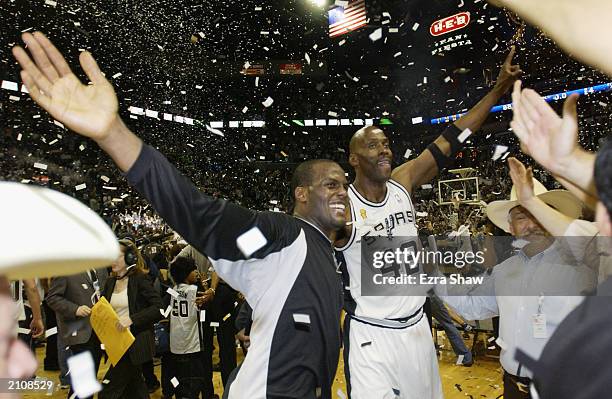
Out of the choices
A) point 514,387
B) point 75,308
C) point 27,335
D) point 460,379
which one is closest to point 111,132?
point 514,387

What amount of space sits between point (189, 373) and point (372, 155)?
3221mm

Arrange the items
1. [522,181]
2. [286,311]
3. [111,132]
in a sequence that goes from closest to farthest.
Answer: [111,132]
[286,311]
[522,181]

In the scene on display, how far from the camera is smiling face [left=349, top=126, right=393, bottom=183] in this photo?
3.54 m

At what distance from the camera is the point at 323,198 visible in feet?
8.68

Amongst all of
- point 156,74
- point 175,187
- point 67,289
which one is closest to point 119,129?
point 175,187

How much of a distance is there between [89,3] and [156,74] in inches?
239

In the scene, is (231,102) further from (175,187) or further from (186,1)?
(175,187)

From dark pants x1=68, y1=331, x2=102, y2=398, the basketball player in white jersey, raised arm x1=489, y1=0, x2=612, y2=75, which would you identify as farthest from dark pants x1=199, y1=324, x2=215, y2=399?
raised arm x1=489, y1=0, x2=612, y2=75

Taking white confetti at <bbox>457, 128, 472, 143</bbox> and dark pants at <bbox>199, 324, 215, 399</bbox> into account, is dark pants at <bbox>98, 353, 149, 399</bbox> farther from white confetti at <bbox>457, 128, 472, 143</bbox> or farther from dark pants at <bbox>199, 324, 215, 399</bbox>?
white confetti at <bbox>457, 128, 472, 143</bbox>

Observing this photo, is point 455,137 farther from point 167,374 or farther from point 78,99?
point 167,374

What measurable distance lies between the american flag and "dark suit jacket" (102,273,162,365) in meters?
10.6

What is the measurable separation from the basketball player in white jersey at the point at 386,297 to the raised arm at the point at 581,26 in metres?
2.18

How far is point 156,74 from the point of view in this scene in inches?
765

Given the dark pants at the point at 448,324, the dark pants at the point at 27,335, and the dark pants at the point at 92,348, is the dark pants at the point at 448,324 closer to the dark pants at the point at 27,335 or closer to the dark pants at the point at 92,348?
the dark pants at the point at 92,348
